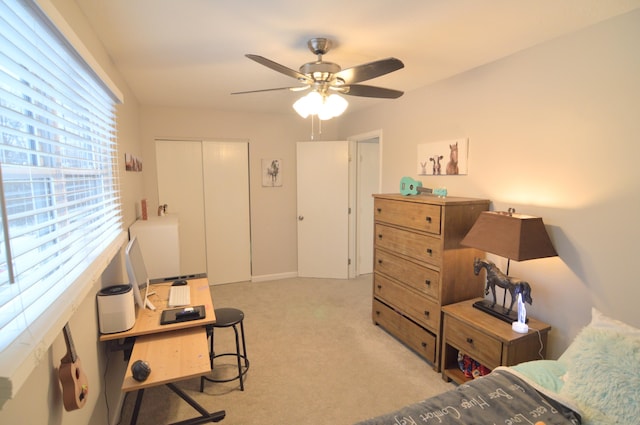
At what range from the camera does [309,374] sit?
257 cm

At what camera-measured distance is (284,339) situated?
122 inches

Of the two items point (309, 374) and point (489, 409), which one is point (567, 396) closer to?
point (489, 409)

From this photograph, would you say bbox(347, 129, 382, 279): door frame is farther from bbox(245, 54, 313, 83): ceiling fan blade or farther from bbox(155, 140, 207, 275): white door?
bbox(245, 54, 313, 83): ceiling fan blade

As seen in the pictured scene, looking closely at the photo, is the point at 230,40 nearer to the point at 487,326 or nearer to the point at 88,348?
the point at 88,348

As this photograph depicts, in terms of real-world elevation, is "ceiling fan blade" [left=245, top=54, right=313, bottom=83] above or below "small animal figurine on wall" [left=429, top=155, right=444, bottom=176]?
above

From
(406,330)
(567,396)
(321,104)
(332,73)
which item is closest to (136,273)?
(321,104)

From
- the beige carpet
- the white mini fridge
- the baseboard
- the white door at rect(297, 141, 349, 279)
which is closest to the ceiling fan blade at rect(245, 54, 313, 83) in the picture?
the white mini fridge

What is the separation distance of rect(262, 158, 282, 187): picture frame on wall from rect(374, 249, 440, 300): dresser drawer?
210cm

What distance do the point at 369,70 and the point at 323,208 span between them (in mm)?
3029

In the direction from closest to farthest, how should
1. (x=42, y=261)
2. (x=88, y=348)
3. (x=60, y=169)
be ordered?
1. (x=42, y=261)
2. (x=60, y=169)
3. (x=88, y=348)

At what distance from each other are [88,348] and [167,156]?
316 centimetres

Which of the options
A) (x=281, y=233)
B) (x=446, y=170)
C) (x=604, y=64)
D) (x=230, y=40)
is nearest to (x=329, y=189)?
(x=281, y=233)

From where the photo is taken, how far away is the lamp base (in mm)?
2213

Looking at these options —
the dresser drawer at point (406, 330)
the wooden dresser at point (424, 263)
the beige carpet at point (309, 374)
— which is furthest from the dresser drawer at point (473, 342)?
the beige carpet at point (309, 374)
